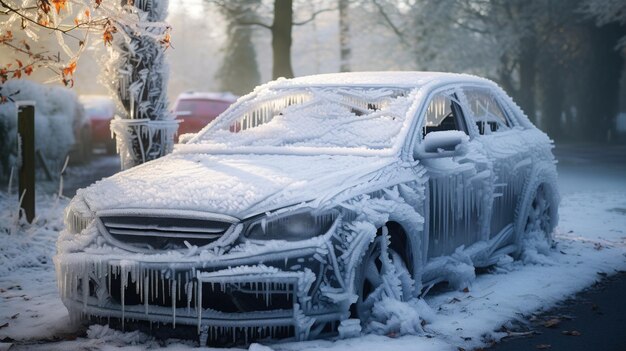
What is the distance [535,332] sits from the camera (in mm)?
6168

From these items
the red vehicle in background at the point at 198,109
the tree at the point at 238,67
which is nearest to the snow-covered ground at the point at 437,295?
the red vehicle in background at the point at 198,109

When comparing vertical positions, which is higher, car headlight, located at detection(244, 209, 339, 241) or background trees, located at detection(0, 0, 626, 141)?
background trees, located at detection(0, 0, 626, 141)

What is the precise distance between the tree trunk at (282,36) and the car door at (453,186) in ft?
43.0

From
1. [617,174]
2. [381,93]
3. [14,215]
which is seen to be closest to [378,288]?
[381,93]

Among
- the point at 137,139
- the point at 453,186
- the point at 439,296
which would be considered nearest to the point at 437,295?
the point at 439,296

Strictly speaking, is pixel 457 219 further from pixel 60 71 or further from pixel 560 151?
pixel 560 151

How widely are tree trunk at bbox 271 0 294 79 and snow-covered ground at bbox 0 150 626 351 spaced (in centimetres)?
933

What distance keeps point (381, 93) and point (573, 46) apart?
33.0 metres

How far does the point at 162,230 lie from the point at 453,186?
94.4 inches

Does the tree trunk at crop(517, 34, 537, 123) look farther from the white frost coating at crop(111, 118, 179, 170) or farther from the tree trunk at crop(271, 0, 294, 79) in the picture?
the white frost coating at crop(111, 118, 179, 170)

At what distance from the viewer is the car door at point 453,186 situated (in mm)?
6711

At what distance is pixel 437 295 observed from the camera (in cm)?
709

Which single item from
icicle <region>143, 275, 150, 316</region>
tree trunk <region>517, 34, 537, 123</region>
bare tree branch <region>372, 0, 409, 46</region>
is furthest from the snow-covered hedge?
bare tree branch <region>372, 0, 409, 46</region>

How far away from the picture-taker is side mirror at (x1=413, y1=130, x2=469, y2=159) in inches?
257
